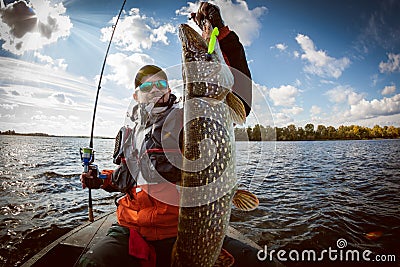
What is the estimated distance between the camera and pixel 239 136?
265 centimetres

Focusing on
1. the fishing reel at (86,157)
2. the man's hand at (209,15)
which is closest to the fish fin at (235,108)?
the man's hand at (209,15)

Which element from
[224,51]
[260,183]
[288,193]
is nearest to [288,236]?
[288,193]

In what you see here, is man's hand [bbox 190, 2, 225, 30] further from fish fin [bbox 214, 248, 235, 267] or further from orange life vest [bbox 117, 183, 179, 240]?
fish fin [bbox 214, 248, 235, 267]

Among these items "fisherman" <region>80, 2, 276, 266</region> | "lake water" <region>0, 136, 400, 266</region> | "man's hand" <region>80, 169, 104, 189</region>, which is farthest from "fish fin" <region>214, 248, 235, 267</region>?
"man's hand" <region>80, 169, 104, 189</region>

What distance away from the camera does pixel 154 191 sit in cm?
265

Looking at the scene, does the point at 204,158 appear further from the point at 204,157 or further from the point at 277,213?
the point at 277,213

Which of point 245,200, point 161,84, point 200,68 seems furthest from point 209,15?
point 245,200

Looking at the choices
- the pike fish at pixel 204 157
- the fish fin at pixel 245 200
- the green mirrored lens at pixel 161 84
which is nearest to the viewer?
the pike fish at pixel 204 157

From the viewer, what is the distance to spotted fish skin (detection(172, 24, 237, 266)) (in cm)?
205

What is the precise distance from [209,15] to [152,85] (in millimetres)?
1073

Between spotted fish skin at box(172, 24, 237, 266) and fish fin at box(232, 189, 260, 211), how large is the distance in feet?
0.27

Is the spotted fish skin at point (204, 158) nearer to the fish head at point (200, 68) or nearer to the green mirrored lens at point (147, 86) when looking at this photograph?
the fish head at point (200, 68)

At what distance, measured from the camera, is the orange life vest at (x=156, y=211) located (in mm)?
2615

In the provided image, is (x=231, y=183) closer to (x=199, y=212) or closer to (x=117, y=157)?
(x=199, y=212)
